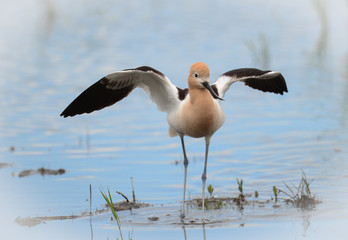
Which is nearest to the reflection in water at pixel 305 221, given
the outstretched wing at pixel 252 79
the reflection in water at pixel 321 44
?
the outstretched wing at pixel 252 79

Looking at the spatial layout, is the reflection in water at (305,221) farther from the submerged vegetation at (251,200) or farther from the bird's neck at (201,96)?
the bird's neck at (201,96)

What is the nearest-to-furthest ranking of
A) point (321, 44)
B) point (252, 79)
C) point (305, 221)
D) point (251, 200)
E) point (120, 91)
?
point (305, 221)
point (120, 91)
point (251, 200)
point (252, 79)
point (321, 44)

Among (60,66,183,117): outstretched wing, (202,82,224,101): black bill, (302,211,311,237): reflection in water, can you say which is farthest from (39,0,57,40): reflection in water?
(302,211,311,237): reflection in water

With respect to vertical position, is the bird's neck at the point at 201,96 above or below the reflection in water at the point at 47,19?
below

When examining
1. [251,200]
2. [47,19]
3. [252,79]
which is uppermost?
[47,19]

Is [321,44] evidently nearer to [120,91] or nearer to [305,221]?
[120,91]

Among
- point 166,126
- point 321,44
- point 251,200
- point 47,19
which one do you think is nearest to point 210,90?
point 251,200

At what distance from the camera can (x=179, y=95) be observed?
26.2 feet

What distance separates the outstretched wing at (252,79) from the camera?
813 centimetres

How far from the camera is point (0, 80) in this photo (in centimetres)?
1702

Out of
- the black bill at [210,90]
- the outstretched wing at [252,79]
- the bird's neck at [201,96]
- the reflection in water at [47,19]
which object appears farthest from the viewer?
the reflection in water at [47,19]

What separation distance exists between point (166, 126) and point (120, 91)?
14.4 feet

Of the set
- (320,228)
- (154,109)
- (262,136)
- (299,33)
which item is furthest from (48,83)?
(320,228)

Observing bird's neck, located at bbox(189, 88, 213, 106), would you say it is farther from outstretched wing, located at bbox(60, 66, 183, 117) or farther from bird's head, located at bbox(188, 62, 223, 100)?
outstretched wing, located at bbox(60, 66, 183, 117)
